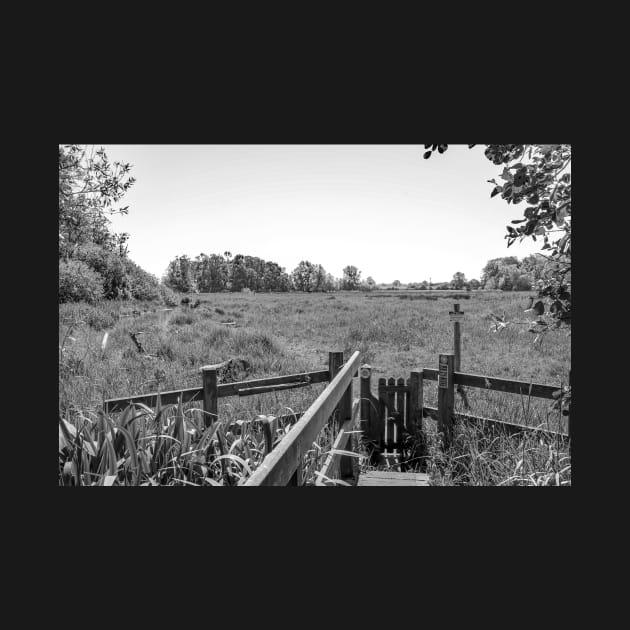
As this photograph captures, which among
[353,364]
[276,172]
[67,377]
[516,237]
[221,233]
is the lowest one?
[67,377]

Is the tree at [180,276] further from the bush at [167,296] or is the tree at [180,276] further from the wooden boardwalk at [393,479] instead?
the wooden boardwalk at [393,479]

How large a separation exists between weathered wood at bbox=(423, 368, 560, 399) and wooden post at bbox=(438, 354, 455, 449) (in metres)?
0.08

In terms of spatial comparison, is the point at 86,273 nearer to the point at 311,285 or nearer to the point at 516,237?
the point at 516,237

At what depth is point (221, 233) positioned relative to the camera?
183 inches

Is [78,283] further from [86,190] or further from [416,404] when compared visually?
[416,404]

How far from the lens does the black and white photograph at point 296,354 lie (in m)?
1.67

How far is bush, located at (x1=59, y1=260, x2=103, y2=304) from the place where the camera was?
5.33 m

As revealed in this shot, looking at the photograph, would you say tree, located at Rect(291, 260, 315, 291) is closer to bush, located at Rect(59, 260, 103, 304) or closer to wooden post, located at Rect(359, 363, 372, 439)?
bush, located at Rect(59, 260, 103, 304)

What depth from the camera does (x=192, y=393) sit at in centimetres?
283

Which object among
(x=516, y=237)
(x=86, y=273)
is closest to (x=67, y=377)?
(x=86, y=273)

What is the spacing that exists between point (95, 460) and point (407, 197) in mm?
3102

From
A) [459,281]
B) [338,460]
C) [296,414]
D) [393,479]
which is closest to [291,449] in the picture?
[338,460]

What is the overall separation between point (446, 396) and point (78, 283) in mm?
4924

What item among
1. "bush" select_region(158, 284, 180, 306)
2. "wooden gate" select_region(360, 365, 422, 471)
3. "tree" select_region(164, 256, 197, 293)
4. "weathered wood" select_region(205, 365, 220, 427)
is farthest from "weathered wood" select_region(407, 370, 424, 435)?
"tree" select_region(164, 256, 197, 293)
